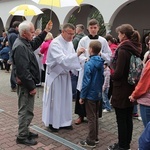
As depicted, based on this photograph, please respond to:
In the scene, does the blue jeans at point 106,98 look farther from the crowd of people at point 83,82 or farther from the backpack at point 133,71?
the backpack at point 133,71

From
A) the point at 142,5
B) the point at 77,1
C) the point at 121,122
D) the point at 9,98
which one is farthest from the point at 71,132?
the point at 142,5

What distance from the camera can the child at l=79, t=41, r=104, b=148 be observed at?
12.2 feet

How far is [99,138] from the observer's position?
4332 millimetres

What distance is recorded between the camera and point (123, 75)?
348 cm

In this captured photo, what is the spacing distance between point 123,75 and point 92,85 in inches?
20.2

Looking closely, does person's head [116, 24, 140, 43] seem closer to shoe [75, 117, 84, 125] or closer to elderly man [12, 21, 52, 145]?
elderly man [12, 21, 52, 145]

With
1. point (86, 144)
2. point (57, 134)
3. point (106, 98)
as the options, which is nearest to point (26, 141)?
point (57, 134)

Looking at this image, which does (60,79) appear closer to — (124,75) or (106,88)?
(124,75)

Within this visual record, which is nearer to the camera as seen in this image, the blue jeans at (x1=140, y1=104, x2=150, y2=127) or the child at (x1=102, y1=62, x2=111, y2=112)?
the blue jeans at (x1=140, y1=104, x2=150, y2=127)

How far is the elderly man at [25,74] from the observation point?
3.68 metres

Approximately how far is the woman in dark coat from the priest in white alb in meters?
0.94

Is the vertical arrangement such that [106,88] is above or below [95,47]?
below

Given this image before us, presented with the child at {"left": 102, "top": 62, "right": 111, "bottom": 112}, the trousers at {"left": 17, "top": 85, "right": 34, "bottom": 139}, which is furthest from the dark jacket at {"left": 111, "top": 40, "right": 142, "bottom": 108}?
the child at {"left": 102, "top": 62, "right": 111, "bottom": 112}

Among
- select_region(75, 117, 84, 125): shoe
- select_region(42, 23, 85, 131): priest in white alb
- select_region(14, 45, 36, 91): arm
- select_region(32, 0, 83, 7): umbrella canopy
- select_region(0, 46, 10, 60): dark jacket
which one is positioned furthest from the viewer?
select_region(0, 46, 10, 60): dark jacket
